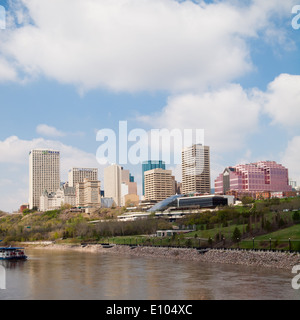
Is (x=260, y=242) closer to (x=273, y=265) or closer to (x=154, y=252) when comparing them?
(x=273, y=265)

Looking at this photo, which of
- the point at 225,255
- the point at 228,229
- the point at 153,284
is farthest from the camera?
the point at 228,229

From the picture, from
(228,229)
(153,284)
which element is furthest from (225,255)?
(228,229)

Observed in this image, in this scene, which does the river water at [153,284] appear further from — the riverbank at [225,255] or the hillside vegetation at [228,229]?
the hillside vegetation at [228,229]

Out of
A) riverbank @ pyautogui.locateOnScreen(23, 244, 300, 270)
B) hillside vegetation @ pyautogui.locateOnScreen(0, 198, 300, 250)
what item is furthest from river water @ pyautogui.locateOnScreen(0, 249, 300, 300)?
hillside vegetation @ pyautogui.locateOnScreen(0, 198, 300, 250)

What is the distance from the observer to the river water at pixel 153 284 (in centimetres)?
4962

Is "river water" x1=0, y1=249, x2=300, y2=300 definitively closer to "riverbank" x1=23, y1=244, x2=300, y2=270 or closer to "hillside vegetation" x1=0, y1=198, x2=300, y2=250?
"riverbank" x1=23, y1=244, x2=300, y2=270

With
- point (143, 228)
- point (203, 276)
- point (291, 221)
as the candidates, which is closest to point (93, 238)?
point (143, 228)

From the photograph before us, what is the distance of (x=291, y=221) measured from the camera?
10744 cm

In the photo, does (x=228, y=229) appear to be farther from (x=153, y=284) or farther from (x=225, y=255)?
(x=153, y=284)

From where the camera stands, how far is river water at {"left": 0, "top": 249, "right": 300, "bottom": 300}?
163ft

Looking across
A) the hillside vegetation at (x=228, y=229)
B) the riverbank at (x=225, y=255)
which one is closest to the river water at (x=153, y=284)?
the riverbank at (x=225, y=255)

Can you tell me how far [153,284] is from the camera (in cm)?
5881

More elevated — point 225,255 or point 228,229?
point 228,229
